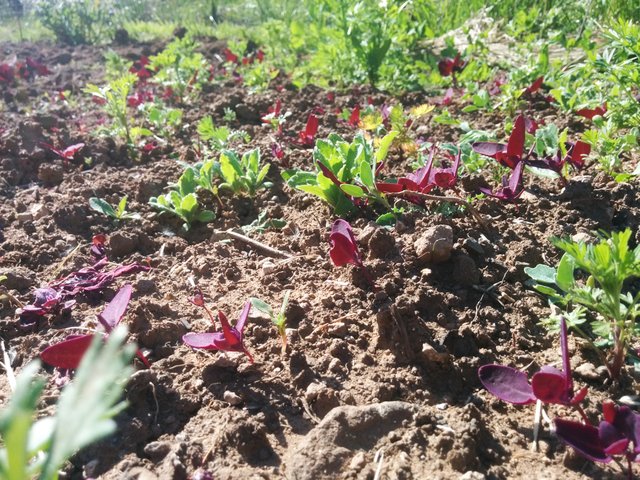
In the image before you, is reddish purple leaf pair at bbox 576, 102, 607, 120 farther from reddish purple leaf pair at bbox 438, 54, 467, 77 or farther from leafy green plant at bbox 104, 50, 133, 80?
leafy green plant at bbox 104, 50, 133, 80

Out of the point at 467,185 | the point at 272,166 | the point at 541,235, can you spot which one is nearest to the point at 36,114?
the point at 272,166

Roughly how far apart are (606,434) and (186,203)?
2.07 metres

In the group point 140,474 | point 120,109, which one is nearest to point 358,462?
point 140,474

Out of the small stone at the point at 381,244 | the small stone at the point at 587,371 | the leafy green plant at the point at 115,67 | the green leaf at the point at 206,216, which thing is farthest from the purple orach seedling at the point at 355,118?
the leafy green plant at the point at 115,67

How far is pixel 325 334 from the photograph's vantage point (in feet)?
6.32

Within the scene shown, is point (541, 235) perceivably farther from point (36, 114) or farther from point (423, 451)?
point (36, 114)

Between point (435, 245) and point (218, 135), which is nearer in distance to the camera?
point (435, 245)

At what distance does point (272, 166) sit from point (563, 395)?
2233 mm

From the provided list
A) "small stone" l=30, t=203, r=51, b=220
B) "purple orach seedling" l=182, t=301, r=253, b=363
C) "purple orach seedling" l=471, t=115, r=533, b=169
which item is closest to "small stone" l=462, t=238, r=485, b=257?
"purple orach seedling" l=471, t=115, r=533, b=169

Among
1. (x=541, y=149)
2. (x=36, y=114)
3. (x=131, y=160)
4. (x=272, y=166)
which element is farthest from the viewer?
(x=36, y=114)

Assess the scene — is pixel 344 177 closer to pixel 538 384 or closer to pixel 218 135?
pixel 218 135

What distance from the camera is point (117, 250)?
104 inches

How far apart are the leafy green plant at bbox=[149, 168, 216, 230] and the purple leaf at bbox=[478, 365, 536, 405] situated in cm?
171

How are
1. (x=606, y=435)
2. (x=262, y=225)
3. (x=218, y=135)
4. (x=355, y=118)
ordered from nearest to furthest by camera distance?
(x=606, y=435) < (x=262, y=225) < (x=218, y=135) < (x=355, y=118)
